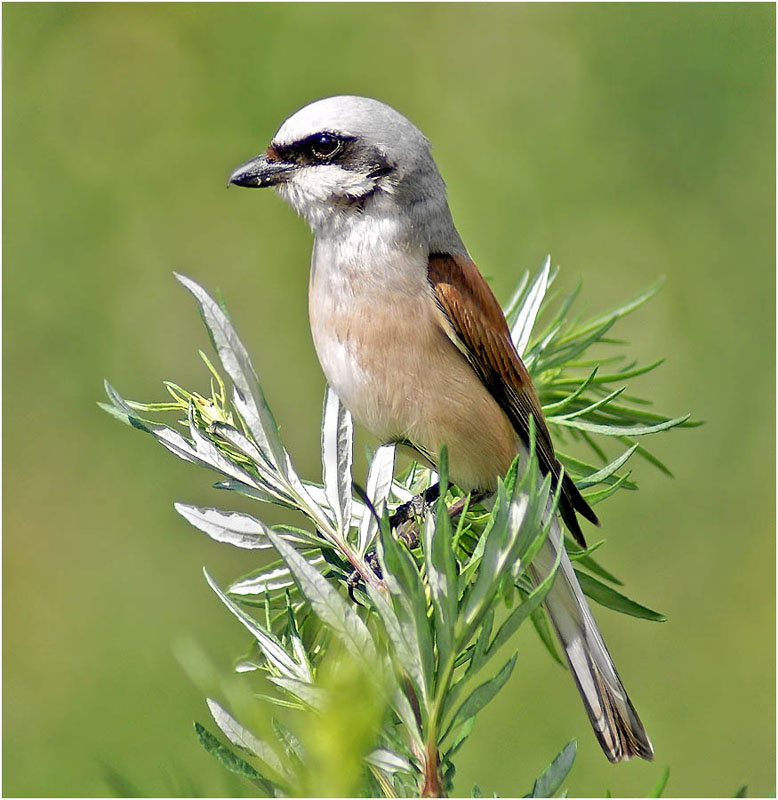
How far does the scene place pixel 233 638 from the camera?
252 cm

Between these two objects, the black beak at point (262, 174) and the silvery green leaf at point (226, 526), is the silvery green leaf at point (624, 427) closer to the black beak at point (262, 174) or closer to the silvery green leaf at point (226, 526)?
the silvery green leaf at point (226, 526)

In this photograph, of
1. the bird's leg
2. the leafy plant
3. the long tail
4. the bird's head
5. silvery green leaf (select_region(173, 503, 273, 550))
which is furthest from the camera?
the bird's head

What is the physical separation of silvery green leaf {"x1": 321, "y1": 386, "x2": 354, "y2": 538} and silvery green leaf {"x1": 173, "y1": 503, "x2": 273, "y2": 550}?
0.08 m

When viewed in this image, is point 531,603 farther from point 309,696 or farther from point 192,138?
point 192,138

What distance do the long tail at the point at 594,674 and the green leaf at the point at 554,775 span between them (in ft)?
1.66

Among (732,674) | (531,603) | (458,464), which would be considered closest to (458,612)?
(531,603)

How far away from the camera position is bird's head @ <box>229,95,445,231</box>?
1436mm

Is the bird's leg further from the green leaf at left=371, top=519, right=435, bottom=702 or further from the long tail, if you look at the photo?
the green leaf at left=371, top=519, right=435, bottom=702

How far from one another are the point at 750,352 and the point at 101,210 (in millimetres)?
2127

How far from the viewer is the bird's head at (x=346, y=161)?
4.71ft

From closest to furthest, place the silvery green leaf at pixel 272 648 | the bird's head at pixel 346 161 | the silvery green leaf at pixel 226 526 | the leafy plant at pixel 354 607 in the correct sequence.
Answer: the leafy plant at pixel 354 607 < the silvery green leaf at pixel 272 648 < the silvery green leaf at pixel 226 526 < the bird's head at pixel 346 161

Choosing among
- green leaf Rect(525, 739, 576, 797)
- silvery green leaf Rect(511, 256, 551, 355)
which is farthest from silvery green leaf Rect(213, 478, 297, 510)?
silvery green leaf Rect(511, 256, 551, 355)

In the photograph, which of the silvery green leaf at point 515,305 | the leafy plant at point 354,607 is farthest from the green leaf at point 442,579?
the silvery green leaf at point 515,305

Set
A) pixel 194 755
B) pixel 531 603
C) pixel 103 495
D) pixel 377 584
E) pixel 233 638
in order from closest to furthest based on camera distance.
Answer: pixel 531 603, pixel 377 584, pixel 194 755, pixel 233 638, pixel 103 495
